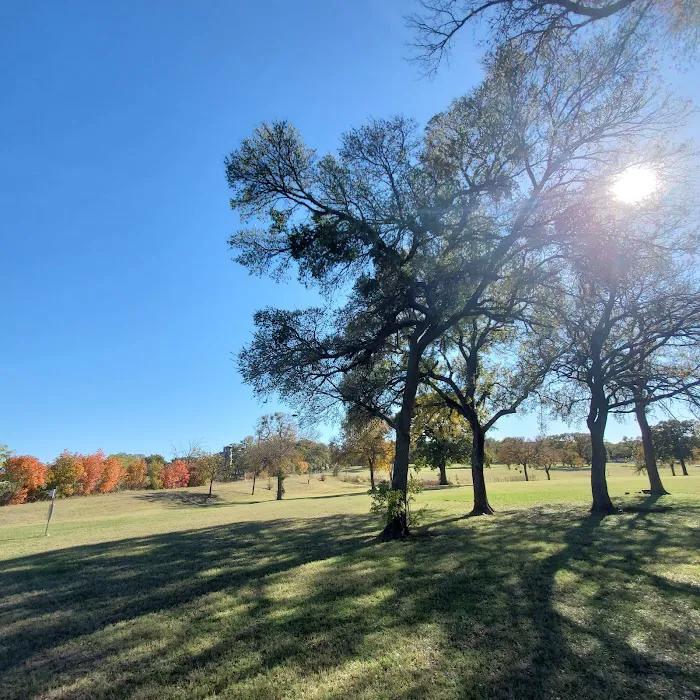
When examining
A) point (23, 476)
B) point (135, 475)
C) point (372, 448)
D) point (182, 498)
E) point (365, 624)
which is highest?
point (372, 448)

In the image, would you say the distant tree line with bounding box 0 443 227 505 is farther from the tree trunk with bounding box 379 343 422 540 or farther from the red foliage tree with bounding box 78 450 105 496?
the tree trunk with bounding box 379 343 422 540

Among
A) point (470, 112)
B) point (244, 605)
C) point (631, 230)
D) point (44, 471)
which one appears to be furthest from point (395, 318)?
point (44, 471)

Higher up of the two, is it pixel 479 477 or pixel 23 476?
pixel 23 476

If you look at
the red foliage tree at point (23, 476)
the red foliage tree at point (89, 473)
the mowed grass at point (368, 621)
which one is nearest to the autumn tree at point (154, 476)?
the red foliage tree at point (89, 473)

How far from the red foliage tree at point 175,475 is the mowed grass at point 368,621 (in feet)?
188

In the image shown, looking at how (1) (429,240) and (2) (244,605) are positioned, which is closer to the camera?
(2) (244,605)

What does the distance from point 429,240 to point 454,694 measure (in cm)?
1068

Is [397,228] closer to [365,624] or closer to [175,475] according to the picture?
[365,624]

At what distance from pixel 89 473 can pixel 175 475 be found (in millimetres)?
14532

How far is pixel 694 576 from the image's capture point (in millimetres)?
6613

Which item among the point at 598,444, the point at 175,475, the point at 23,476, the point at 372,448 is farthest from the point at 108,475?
the point at 598,444

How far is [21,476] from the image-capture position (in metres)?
43.2

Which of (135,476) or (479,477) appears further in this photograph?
(135,476)

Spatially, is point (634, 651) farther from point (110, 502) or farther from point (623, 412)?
point (110, 502)
